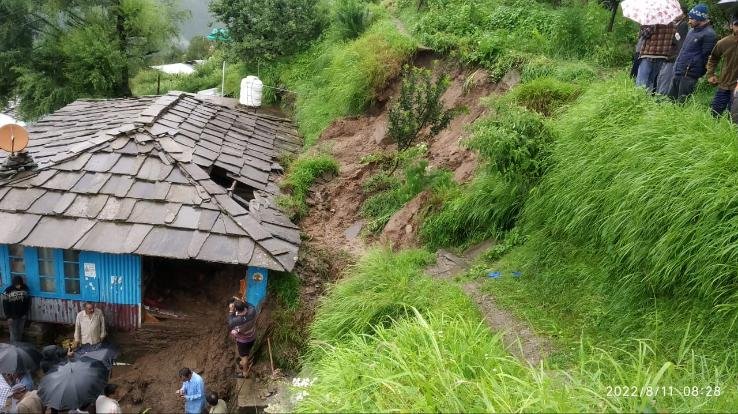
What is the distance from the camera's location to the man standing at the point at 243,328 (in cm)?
805

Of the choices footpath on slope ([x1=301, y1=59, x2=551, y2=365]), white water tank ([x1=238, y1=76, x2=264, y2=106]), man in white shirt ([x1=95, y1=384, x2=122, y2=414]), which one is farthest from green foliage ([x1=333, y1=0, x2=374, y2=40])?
man in white shirt ([x1=95, y1=384, x2=122, y2=414])

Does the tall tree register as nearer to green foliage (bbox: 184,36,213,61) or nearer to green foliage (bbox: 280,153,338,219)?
green foliage (bbox: 280,153,338,219)

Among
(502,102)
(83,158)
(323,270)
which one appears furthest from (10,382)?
(502,102)

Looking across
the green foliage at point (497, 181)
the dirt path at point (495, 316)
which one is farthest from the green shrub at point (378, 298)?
the green foliage at point (497, 181)

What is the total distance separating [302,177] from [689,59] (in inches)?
294

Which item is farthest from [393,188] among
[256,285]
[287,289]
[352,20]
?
[352,20]

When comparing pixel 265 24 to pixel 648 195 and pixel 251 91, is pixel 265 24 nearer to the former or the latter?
pixel 251 91

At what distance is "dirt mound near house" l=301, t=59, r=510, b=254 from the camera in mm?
10492

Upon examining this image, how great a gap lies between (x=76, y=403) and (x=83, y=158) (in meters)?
4.12

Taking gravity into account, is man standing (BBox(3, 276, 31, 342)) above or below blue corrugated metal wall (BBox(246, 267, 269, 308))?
below

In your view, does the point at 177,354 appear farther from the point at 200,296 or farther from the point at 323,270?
the point at 323,270

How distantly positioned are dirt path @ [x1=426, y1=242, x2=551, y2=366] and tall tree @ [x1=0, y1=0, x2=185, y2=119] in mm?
22415

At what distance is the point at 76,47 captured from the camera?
24.6 m

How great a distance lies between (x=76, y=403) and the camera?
713cm
